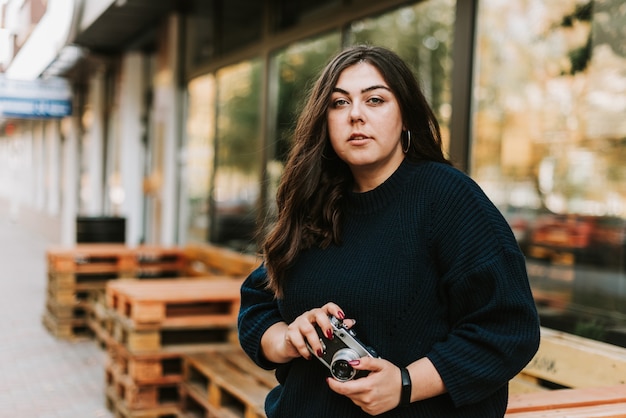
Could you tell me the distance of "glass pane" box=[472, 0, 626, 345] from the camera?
8883 mm

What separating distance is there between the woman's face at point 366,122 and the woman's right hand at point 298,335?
387 mm

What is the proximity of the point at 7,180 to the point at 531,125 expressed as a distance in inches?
1244

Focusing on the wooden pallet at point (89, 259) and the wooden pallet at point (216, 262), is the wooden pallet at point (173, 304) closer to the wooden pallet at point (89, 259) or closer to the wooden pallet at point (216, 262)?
the wooden pallet at point (216, 262)

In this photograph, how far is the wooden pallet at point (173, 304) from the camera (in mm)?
5031

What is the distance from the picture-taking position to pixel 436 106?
364 inches

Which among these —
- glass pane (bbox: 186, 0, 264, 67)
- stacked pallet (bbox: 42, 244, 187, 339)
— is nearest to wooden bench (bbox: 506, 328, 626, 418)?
stacked pallet (bbox: 42, 244, 187, 339)

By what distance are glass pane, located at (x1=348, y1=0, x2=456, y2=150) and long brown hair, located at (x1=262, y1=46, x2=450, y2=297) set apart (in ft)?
15.7

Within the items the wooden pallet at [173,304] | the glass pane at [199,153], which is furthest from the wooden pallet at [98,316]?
the glass pane at [199,153]

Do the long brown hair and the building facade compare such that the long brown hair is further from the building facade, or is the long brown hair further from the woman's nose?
the building facade

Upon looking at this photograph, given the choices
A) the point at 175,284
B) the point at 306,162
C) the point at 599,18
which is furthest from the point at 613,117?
the point at 306,162

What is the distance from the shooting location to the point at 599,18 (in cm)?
856

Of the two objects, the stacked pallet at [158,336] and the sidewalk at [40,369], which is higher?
the stacked pallet at [158,336]

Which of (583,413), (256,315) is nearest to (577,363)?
(583,413)

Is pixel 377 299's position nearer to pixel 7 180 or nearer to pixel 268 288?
pixel 268 288
